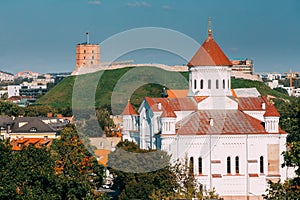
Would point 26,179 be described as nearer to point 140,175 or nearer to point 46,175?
point 46,175

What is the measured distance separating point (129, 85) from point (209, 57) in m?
70.0

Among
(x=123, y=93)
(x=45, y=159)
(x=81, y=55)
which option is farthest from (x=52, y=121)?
(x=81, y=55)

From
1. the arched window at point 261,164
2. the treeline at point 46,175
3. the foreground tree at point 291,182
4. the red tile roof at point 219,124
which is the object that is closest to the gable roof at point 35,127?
the treeline at point 46,175

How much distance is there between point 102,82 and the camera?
550 feet

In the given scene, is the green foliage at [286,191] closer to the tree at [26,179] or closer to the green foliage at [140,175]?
the green foliage at [140,175]

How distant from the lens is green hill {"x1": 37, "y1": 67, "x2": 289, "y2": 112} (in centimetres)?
13109

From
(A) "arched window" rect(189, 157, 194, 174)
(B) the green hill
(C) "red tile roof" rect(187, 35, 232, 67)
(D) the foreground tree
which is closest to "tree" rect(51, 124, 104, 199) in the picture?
(A) "arched window" rect(189, 157, 194, 174)

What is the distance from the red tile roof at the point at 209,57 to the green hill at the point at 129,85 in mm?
42529

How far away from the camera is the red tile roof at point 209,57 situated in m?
67.7

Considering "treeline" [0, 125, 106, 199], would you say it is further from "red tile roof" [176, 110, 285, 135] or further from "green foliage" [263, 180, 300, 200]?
"green foliage" [263, 180, 300, 200]

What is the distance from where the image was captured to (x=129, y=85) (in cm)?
13738

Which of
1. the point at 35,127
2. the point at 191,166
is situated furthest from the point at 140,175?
the point at 35,127

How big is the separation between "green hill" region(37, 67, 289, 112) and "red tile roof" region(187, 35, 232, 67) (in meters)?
42.5

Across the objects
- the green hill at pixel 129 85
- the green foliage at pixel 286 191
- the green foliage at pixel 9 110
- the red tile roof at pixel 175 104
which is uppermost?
the green hill at pixel 129 85
